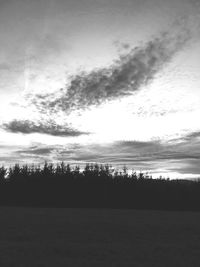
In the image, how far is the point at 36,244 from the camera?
2142 cm

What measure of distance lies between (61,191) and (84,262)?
304ft

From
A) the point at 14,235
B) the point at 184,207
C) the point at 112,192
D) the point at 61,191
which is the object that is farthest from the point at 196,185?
the point at 14,235

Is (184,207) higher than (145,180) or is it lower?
lower

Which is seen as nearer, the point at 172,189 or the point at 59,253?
the point at 59,253

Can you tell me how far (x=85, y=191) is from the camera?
4220 inches

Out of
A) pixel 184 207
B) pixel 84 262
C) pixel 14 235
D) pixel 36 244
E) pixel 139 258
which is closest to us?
pixel 84 262

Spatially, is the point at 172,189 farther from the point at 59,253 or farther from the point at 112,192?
the point at 59,253

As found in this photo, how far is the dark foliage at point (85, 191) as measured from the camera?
101 meters

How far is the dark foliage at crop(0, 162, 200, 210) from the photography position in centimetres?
10138

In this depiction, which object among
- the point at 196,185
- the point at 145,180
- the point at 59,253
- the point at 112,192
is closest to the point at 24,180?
the point at 112,192

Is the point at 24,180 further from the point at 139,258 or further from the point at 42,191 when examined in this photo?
the point at 139,258

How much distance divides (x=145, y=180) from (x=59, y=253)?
11422 centimetres

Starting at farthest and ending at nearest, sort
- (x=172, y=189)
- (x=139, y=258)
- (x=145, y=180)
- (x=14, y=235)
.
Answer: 1. (x=145, y=180)
2. (x=172, y=189)
3. (x=14, y=235)
4. (x=139, y=258)

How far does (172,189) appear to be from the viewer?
116688 millimetres
